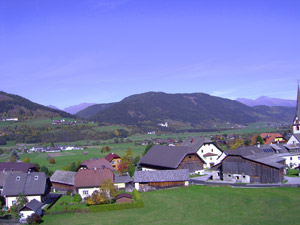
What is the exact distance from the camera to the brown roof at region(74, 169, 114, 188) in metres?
44.9

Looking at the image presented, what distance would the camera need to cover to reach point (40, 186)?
42.1 m

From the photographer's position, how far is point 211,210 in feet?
108

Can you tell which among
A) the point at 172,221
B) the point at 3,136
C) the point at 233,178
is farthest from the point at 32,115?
the point at 172,221

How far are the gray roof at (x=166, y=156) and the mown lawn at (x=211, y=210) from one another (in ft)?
45.2

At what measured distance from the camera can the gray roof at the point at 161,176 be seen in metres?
48.6

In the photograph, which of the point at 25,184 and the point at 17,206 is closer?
the point at 17,206

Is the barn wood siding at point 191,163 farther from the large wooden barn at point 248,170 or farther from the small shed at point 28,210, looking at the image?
the small shed at point 28,210

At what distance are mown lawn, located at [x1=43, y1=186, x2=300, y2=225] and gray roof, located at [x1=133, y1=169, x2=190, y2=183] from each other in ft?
15.9

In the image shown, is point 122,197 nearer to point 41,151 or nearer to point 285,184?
point 285,184

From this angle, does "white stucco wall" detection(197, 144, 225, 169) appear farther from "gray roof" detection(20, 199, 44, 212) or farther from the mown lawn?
"gray roof" detection(20, 199, 44, 212)

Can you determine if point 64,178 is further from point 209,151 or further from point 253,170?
point 209,151

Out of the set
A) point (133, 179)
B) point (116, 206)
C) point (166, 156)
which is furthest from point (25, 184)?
point (166, 156)

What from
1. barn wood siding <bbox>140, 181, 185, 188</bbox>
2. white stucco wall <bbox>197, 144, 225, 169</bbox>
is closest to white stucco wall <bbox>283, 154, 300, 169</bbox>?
white stucco wall <bbox>197, 144, 225, 169</bbox>

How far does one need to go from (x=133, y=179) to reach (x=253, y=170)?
58.2 ft
